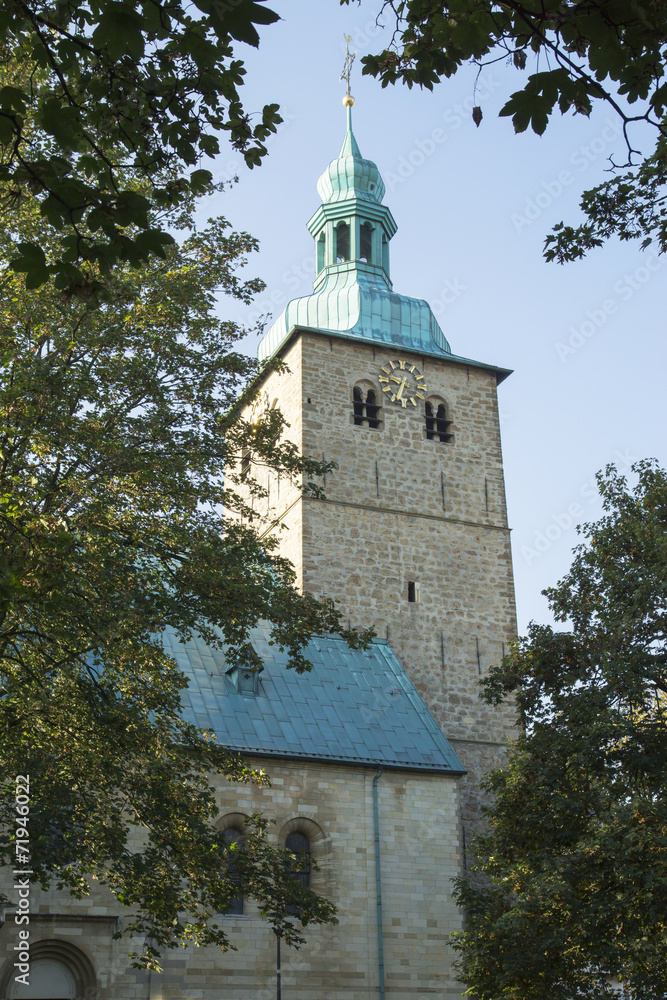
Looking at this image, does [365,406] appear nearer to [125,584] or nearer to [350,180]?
[350,180]

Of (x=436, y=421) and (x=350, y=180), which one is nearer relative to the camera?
(x=436, y=421)

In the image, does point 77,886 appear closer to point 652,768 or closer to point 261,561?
point 261,561

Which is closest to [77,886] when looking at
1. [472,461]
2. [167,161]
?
[167,161]

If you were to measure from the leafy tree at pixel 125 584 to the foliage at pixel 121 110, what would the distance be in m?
4.24

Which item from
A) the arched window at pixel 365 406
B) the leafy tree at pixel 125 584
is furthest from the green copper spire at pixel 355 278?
the leafy tree at pixel 125 584

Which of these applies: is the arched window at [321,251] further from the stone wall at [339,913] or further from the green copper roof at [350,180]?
the stone wall at [339,913]

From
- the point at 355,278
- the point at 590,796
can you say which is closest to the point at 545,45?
the point at 590,796

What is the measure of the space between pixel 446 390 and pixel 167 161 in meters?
24.1

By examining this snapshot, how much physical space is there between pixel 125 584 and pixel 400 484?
1757 cm

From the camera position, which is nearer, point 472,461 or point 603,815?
point 603,815

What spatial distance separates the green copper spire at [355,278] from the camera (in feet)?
98.2

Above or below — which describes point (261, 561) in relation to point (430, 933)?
above

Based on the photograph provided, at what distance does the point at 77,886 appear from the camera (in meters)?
11.6

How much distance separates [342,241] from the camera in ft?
107
